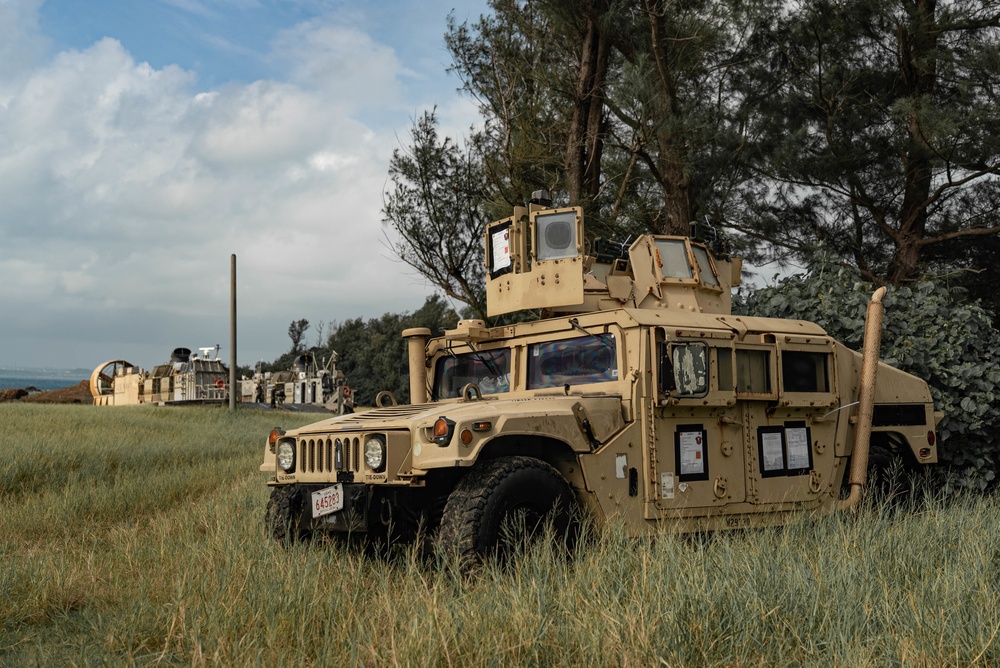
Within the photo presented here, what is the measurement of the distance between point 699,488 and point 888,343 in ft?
13.8

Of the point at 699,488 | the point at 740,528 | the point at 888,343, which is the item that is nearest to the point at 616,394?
the point at 699,488

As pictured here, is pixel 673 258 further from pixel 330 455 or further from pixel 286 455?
pixel 286 455

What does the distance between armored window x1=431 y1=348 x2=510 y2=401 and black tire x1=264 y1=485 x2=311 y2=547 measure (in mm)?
1423

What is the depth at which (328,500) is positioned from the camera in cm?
588

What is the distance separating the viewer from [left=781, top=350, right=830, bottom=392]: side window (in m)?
7.02

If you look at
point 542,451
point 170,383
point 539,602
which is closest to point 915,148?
point 542,451

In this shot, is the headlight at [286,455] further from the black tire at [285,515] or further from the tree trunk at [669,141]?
the tree trunk at [669,141]

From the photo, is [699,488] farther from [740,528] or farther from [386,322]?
[386,322]

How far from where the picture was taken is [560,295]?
275 inches

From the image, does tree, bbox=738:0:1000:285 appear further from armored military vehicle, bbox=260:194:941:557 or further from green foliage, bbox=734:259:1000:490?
armored military vehicle, bbox=260:194:941:557

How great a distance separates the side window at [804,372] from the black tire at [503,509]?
217 centimetres

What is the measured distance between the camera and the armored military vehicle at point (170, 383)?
1288 inches

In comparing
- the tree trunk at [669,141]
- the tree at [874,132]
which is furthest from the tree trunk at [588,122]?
the tree at [874,132]

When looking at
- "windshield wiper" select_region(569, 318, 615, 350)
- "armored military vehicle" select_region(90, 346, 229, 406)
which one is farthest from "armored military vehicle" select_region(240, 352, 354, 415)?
"windshield wiper" select_region(569, 318, 615, 350)
